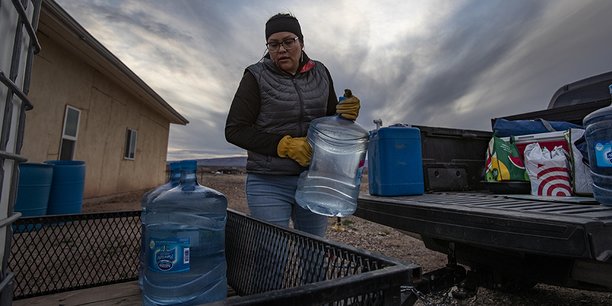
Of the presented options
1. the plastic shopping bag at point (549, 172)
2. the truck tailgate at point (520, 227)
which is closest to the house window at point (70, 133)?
the truck tailgate at point (520, 227)

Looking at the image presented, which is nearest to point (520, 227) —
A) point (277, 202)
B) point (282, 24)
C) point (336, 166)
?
point (277, 202)

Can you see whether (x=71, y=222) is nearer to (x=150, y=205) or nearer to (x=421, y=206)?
(x=150, y=205)

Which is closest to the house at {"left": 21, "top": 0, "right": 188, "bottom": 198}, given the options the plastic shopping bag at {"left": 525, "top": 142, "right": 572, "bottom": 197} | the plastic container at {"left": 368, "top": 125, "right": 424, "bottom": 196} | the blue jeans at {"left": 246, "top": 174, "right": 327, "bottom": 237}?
the blue jeans at {"left": 246, "top": 174, "right": 327, "bottom": 237}

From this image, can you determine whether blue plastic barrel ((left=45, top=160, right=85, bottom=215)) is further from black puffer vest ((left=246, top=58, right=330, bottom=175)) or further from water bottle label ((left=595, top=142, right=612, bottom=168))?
water bottle label ((left=595, top=142, right=612, bottom=168))

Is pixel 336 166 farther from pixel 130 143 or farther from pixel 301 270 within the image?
pixel 130 143

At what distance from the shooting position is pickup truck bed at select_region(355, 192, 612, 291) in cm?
136

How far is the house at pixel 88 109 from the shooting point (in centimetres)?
642

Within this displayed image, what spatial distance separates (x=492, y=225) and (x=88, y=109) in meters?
9.75

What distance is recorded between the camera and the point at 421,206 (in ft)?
6.93

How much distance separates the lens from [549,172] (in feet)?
8.70

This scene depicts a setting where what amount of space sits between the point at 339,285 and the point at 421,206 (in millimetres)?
1555

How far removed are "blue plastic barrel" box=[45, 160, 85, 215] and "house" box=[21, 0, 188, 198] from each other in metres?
1.28

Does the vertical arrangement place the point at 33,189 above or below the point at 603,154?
below

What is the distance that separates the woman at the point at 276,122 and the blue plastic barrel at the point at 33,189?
4.92 metres
